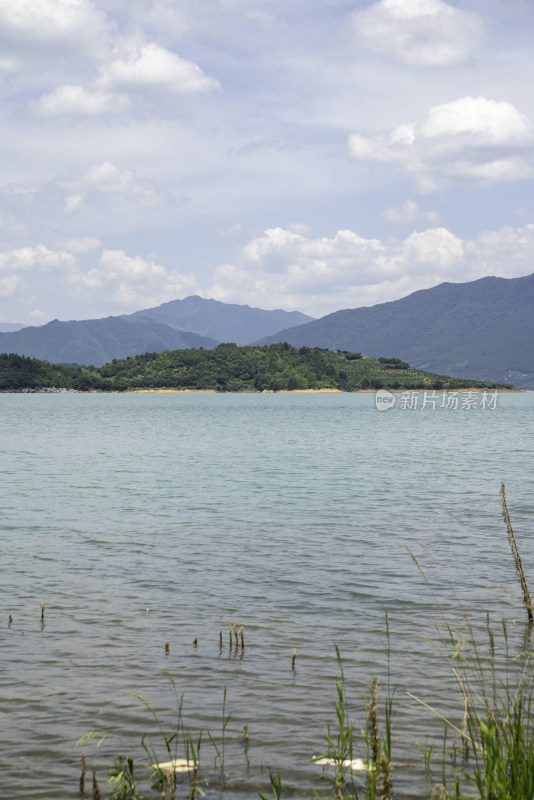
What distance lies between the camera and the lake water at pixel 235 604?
28.6ft

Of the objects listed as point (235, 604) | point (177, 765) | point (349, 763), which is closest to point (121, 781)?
point (177, 765)

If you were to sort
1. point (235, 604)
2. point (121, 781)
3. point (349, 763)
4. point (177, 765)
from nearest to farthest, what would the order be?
point (121, 781)
point (177, 765)
point (349, 763)
point (235, 604)

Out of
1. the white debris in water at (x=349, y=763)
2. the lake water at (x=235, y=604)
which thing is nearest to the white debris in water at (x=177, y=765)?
the lake water at (x=235, y=604)

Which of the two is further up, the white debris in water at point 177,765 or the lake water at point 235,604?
the white debris in water at point 177,765

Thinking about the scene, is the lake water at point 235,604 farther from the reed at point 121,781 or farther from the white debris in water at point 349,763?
the reed at point 121,781

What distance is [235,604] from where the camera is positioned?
14.6 meters

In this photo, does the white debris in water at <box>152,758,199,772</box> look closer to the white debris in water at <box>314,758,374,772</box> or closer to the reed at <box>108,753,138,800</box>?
the reed at <box>108,753,138,800</box>

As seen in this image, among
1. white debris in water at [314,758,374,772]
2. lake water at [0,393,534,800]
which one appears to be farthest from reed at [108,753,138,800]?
white debris in water at [314,758,374,772]

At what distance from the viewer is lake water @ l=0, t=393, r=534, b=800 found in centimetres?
873

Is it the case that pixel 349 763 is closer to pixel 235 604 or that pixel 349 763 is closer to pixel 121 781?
pixel 121 781

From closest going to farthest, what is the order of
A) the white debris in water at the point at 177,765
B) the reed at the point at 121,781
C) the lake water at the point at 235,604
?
1. the reed at the point at 121,781
2. the white debris in water at the point at 177,765
3. the lake water at the point at 235,604

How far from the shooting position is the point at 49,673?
423 inches

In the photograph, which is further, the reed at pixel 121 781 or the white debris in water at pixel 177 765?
the white debris in water at pixel 177 765

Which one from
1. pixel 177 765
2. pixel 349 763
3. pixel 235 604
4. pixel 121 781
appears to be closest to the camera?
pixel 121 781
